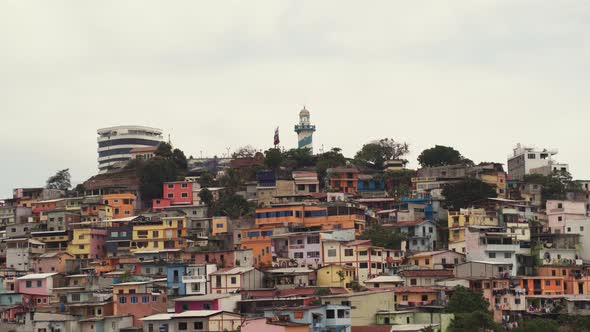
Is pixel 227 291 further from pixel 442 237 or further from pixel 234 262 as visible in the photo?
pixel 442 237

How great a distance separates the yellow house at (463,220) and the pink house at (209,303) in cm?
1385

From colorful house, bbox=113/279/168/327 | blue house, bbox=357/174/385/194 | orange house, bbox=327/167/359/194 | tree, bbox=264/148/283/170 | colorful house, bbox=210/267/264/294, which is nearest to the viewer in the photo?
colorful house, bbox=113/279/168/327

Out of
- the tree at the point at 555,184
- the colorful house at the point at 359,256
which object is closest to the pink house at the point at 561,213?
the tree at the point at 555,184

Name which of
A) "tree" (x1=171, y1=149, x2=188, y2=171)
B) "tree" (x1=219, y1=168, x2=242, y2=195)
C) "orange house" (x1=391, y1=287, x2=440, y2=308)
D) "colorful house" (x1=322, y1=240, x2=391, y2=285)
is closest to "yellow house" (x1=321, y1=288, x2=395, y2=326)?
"orange house" (x1=391, y1=287, x2=440, y2=308)

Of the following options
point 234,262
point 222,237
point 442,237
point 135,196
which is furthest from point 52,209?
point 442,237

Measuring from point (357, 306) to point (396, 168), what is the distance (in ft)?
88.9

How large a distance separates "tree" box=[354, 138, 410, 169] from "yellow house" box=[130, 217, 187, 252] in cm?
1809

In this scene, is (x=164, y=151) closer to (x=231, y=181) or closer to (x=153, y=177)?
(x=153, y=177)

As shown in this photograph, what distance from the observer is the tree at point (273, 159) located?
76250 mm

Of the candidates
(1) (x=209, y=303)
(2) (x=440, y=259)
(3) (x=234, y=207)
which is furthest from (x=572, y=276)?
(3) (x=234, y=207)

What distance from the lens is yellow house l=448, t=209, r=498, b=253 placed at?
61312mm

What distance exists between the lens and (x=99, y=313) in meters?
54.4

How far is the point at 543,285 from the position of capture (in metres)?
56.9

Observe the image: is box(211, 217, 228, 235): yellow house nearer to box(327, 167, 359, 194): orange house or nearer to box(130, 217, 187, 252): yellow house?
box(130, 217, 187, 252): yellow house
